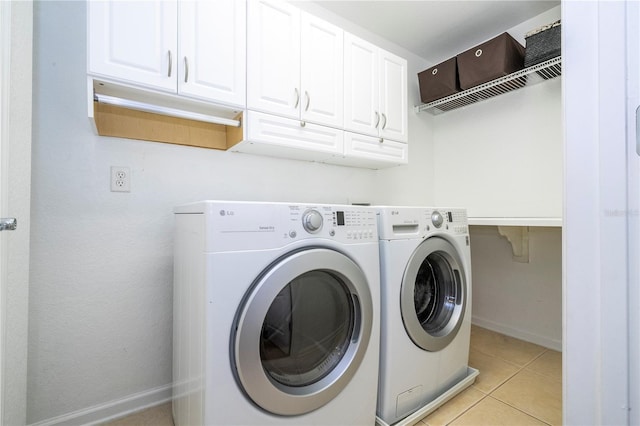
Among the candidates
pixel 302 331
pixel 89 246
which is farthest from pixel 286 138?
pixel 89 246

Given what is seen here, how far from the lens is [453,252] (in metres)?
1.46

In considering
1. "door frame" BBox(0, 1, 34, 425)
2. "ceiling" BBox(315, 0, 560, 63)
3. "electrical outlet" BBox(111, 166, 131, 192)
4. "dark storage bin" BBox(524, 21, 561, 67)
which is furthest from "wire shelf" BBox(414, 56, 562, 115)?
"door frame" BBox(0, 1, 34, 425)

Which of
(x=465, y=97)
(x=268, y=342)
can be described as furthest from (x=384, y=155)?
(x=268, y=342)

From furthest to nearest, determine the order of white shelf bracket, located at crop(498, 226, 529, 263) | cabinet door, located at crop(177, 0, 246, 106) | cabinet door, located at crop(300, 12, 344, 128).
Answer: white shelf bracket, located at crop(498, 226, 529, 263) < cabinet door, located at crop(300, 12, 344, 128) < cabinet door, located at crop(177, 0, 246, 106)

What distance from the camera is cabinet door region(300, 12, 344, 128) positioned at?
1.52m

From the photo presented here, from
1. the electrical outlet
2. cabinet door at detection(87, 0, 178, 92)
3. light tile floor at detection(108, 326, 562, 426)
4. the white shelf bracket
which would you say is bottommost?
light tile floor at detection(108, 326, 562, 426)

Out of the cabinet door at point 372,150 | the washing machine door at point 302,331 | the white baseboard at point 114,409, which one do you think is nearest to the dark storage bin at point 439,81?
the cabinet door at point 372,150

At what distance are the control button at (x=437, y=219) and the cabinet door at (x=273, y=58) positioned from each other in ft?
2.86

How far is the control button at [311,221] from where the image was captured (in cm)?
100

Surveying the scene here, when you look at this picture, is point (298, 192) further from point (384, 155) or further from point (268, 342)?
point (268, 342)

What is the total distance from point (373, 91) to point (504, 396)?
1870 millimetres

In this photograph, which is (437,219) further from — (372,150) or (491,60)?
(491,60)

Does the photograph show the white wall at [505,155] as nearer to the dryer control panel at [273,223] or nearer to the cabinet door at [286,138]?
the cabinet door at [286,138]

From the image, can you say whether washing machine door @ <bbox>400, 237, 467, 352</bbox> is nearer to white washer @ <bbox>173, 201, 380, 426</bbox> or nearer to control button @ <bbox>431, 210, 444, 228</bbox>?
control button @ <bbox>431, 210, 444, 228</bbox>
